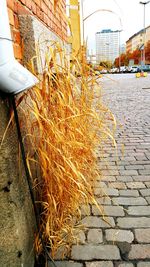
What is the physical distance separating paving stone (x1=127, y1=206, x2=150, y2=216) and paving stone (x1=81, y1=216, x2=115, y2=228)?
21 centimetres

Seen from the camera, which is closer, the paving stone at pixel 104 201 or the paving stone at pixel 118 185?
the paving stone at pixel 104 201

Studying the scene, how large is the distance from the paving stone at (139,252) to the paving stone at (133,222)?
0.23 metres

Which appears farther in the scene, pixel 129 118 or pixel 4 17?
pixel 129 118

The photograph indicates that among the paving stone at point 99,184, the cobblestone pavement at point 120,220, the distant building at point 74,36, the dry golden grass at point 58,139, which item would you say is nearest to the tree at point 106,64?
the cobblestone pavement at point 120,220

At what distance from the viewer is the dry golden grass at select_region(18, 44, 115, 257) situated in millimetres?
1600

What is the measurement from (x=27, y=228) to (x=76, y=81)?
1076 millimetres

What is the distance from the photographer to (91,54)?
85.0 inches

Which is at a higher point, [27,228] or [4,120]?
[4,120]

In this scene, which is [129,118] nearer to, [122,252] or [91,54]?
[91,54]

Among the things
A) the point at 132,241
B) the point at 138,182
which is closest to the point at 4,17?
the point at 132,241

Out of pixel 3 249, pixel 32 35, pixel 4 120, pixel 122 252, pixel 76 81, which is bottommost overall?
pixel 122 252

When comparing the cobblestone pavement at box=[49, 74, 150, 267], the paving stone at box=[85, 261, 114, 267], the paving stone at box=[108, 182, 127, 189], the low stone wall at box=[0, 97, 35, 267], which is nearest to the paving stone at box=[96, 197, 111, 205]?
the cobblestone pavement at box=[49, 74, 150, 267]

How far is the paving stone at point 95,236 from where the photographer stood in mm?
1880

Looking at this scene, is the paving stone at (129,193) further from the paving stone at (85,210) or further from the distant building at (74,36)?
the distant building at (74,36)
